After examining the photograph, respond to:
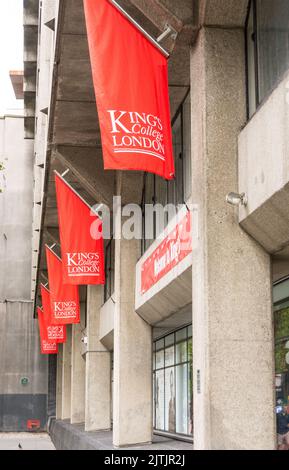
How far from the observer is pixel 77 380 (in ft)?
116

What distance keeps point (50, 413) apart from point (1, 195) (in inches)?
540

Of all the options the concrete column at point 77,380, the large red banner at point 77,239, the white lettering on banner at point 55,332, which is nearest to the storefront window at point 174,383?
the large red banner at point 77,239

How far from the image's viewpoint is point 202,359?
1052 centimetres

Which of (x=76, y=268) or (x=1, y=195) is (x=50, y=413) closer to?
(x=1, y=195)

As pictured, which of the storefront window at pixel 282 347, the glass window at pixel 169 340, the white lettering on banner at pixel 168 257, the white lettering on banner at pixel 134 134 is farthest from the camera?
the glass window at pixel 169 340

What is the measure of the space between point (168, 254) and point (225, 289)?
4632 mm

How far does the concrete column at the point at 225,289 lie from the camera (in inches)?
405

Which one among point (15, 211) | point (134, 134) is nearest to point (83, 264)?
point (134, 134)

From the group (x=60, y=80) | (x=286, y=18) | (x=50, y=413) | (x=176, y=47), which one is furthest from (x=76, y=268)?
(x=50, y=413)

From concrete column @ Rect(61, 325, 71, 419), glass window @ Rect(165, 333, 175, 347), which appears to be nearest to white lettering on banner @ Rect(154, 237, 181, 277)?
glass window @ Rect(165, 333, 175, 347)

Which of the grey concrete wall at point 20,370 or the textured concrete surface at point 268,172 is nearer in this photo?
the textured concrete surface at point 268,172

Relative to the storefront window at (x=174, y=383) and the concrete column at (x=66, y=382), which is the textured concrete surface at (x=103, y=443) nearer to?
the storefront window at (x=174, y=383)

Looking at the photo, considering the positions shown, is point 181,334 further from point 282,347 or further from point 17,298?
point 17,298

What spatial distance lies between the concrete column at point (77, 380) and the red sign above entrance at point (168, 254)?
17542 millimetres
